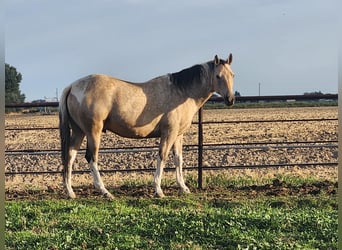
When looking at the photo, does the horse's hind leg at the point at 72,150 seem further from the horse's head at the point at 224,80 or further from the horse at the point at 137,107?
the horse's head at the point at 224,80

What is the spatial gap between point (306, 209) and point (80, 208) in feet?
8.18

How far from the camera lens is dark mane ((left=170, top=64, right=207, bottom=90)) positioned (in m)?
5.89

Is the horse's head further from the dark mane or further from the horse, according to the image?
the dark mane

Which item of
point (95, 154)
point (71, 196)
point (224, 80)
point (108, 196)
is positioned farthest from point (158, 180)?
point (224, 80)

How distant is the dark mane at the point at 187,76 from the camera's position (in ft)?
19.3

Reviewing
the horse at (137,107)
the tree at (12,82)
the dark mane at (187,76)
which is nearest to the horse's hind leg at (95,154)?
the horse at (137,107)

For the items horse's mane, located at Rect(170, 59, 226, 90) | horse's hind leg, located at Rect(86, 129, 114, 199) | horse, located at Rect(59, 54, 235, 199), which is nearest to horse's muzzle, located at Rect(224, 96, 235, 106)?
horse, located at Rect(59, 54, 235, 199)

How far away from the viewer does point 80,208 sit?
476cm

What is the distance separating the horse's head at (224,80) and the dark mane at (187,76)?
0.65 feet

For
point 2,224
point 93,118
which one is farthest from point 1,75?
point 93,118

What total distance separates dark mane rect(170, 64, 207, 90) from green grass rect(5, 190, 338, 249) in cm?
162

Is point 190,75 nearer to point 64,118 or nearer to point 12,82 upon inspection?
point 64,118

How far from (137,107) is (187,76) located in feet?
2.77

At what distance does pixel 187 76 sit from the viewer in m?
5.92
